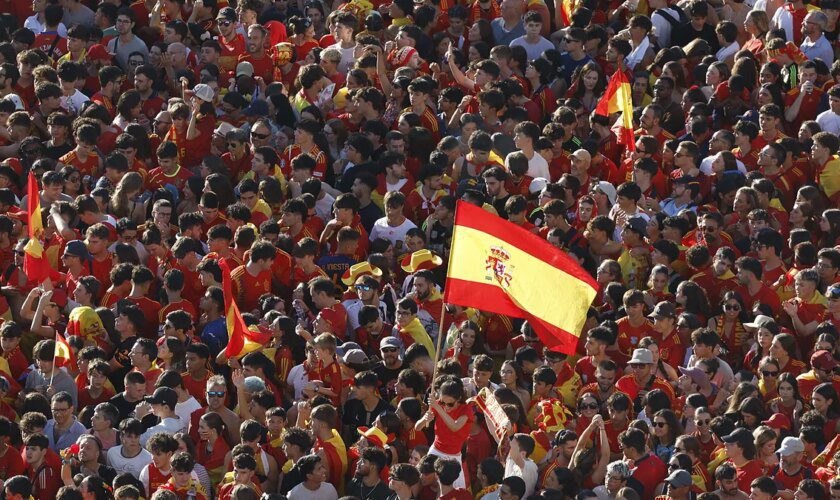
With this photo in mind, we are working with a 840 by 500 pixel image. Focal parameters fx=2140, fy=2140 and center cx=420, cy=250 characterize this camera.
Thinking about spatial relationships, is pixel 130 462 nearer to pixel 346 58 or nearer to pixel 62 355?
pixel 62 355

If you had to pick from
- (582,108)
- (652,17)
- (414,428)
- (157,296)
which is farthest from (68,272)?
(652,17)

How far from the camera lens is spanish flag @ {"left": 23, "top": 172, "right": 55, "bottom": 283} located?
17.9 meters

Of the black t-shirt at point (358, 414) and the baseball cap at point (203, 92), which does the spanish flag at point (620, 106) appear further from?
the black t-shirt at point (358, 414)

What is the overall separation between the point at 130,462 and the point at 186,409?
0.68 m

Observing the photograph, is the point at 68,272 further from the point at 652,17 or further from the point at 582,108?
the point at 652,17

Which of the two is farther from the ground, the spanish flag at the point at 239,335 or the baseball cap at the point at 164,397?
the spanish flag at the point at 239,335

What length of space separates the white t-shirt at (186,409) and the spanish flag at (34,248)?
2.20 meters

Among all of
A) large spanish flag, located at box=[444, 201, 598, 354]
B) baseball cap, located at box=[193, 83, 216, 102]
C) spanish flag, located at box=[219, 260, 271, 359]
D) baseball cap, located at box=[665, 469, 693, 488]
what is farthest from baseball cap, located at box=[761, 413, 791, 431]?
baseball cap, located at box=[193, 83, 216, 102]

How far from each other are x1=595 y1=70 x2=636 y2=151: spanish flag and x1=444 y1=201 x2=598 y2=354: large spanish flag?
4.02 m

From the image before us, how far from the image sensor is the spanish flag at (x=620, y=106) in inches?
760

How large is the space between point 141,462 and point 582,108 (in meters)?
6.43

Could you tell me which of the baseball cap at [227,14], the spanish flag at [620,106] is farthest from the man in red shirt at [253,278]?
the baseball cap at [227,14]

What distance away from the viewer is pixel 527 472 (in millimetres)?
15414

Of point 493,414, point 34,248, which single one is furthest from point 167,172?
point 493,414
